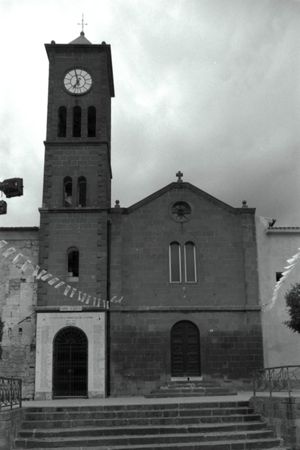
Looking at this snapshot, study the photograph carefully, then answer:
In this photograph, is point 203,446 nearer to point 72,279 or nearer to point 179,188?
point 72,279

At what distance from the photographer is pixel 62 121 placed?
3198cm

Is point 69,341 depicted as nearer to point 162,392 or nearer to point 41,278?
point 41,278

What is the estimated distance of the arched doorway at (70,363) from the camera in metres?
27.2

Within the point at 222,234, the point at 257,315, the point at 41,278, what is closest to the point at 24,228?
the point at 41,278

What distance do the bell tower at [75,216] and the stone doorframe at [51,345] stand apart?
4 cm

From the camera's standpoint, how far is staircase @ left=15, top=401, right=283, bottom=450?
54.9 ft

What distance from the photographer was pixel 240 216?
99.5 ft

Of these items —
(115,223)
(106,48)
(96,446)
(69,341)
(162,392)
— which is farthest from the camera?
(106,48)

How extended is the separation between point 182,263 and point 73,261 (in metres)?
5.38

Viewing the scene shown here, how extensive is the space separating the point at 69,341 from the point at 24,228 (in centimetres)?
610

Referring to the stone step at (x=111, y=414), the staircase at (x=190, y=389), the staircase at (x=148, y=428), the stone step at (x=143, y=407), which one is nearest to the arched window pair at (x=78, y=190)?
the staircase at (x=190, y=389)

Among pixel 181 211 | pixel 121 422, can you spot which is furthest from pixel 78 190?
pixel 121 422

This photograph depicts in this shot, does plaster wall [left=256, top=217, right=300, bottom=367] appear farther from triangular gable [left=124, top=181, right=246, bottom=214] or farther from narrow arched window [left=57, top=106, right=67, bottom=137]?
narrow arched window [left=57, top=106, right=67, bottom=137]

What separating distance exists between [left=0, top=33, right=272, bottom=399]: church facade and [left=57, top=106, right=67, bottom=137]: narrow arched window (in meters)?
0.43
